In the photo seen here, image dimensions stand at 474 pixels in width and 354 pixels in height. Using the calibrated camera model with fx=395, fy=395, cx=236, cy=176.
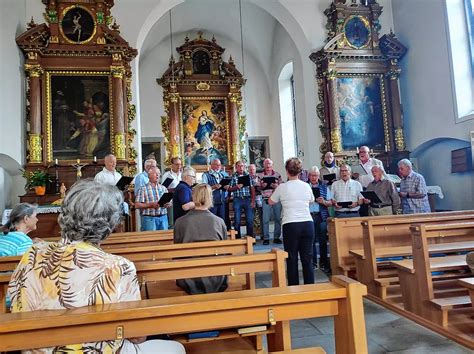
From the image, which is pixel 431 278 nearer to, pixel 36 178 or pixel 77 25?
pixel 36 178

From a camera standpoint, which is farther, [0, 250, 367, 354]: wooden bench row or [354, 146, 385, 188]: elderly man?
[354, 146, 385, 188]: elderly man

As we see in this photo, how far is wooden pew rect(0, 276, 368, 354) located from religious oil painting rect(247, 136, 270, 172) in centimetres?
1138

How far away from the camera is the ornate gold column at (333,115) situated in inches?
338

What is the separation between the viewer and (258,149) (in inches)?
509

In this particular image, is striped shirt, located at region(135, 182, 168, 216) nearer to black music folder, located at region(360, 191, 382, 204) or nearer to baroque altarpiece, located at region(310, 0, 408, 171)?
black music folder, located at region(360, 191, 382, 204)

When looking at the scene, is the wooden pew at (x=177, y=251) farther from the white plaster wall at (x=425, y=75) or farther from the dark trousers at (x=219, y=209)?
the white plaster wall at (x=425, y=75)

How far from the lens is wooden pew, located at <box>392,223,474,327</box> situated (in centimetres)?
310

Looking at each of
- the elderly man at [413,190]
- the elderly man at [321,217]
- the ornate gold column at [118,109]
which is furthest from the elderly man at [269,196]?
the ornate gold column at [118,109]

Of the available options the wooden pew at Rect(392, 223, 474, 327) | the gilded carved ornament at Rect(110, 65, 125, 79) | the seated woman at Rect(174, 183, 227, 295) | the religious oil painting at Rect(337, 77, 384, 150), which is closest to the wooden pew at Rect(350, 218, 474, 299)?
the wooden pew at Rect(392, 223, 474, 327)

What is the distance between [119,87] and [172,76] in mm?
3914

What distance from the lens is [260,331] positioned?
1.98 metres

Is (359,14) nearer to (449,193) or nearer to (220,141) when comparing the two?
(449,193)

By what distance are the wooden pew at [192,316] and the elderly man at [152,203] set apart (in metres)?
4.09

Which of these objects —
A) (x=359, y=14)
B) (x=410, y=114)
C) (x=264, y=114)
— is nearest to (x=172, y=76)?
(x=264, y=114)
